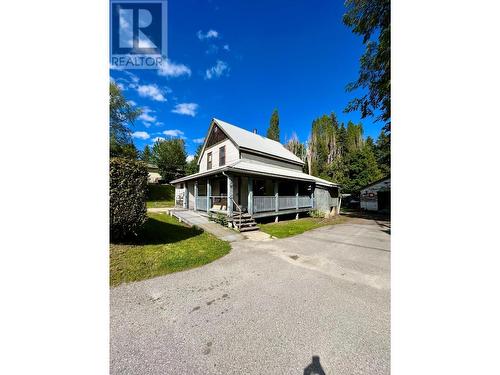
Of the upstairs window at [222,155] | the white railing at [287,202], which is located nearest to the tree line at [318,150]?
the upstairs window at [222,155]

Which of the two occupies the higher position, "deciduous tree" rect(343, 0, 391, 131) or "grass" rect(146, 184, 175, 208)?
"deciduous tree" rect(343, 0, 391, 131)

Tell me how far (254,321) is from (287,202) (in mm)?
9905

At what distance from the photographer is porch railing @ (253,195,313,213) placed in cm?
981

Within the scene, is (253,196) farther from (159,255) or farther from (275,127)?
(275,127)

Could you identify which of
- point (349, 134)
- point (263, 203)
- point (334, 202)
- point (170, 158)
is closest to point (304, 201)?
point (263, 203)

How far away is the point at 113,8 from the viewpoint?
12.3 ft

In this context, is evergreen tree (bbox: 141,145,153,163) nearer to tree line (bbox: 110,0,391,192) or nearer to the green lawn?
tree line (bbox: 110,0,391,192)

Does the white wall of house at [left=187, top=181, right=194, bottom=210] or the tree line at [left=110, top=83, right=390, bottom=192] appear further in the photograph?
the tree line at [left=110, top=83, right=390, bottom=192]

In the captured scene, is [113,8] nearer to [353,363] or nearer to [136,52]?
[136,52]

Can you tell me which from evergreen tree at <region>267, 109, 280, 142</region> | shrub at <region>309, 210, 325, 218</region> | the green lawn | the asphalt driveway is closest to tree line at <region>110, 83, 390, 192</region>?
evergreen tree at <region>267, 109, 280, 142</region>

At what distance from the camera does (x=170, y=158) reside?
31.2 m

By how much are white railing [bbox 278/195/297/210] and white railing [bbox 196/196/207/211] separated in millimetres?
4717
